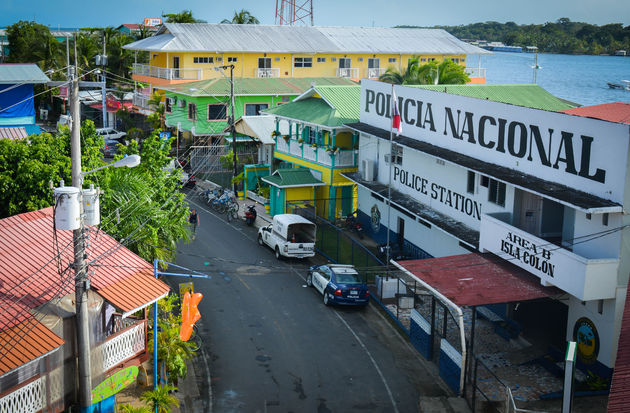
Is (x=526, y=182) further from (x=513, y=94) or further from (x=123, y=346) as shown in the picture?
(x=513, y=94)

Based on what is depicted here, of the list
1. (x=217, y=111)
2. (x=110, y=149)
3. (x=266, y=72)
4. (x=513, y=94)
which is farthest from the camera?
(x=266, y=72)

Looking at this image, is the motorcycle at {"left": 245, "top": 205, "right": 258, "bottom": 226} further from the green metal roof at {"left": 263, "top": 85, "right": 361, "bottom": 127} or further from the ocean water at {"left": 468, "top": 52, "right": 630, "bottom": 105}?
the ocean water at {"left": 468, "top": 52, "right": 630, "bottom": 105}

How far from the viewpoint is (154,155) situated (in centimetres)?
3070

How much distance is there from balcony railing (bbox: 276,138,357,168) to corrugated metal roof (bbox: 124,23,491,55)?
75.9 ft

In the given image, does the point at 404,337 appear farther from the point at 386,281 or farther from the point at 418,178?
the point at 418,178

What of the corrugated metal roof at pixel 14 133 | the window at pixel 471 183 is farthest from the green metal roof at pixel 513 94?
the corrugated metal roof at pixel 14 133

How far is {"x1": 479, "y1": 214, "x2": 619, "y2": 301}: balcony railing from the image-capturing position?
22031 mm

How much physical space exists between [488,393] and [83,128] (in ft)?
60.6

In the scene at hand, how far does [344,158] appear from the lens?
134 feet

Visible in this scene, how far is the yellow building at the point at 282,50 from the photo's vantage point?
64.9 metres

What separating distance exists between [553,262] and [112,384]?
13654mm

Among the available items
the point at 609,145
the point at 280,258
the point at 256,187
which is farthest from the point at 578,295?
the point at 256,187

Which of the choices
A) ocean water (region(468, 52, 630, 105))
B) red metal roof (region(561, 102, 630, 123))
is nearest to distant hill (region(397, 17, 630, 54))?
ocean water (region(468, 52, 630, 105))

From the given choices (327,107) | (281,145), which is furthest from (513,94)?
(281,145)
